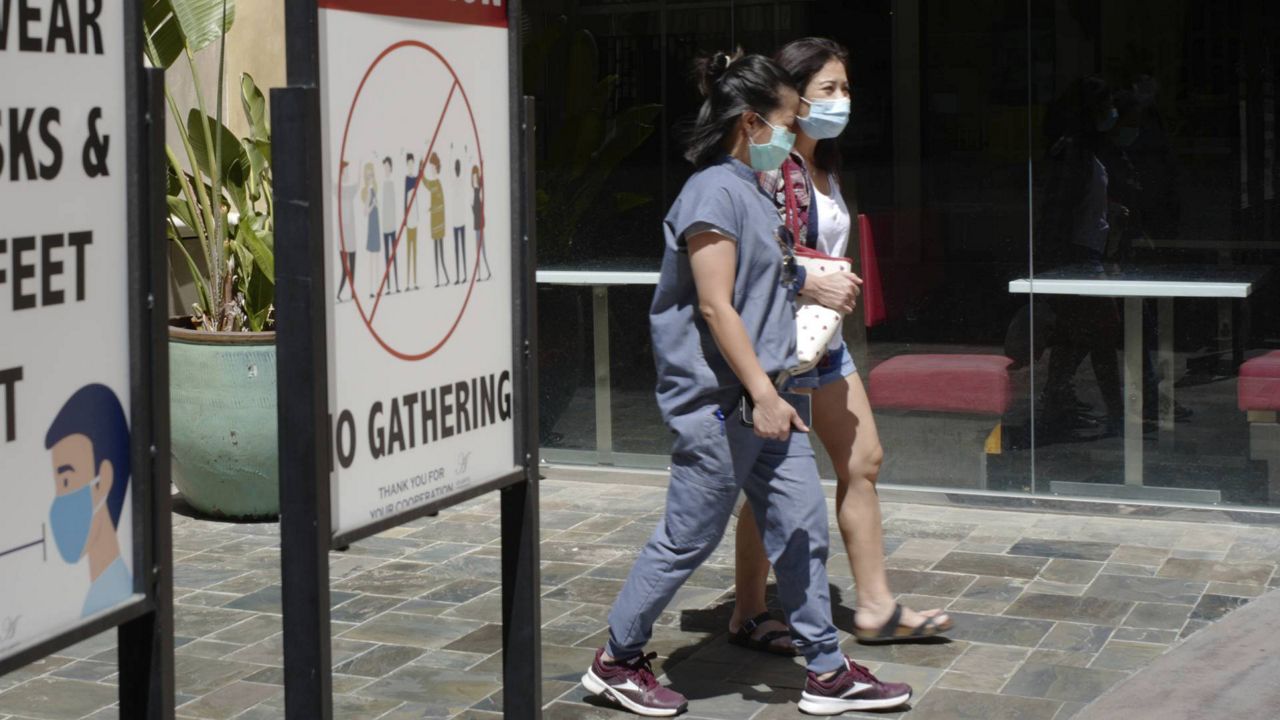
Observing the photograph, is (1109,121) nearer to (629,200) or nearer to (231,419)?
(629,200)

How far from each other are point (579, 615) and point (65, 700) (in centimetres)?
169

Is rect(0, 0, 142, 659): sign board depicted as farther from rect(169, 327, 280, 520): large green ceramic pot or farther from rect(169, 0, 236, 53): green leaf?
rect(169, 0, 236, 53): green leaf

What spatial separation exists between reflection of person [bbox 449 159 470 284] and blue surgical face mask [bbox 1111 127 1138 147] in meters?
4.36

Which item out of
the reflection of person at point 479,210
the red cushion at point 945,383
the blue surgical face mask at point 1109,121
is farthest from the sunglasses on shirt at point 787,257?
the red cushion at point 945,383

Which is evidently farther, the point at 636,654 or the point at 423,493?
the point at 636,654

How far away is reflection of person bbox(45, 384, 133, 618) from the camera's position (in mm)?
2604

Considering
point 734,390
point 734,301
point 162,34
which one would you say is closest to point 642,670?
point 734,390

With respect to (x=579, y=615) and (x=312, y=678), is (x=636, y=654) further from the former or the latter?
(x=312, y=678)

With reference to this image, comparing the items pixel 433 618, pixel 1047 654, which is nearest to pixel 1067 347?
pixel 1047 654

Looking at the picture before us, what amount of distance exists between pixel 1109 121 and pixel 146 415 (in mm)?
5326

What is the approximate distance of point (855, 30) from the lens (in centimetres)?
758

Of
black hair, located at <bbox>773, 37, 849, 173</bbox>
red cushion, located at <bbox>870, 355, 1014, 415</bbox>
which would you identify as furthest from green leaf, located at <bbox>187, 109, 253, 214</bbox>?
black hair, located at <bbox>773, 37, 849, 173</bbox>

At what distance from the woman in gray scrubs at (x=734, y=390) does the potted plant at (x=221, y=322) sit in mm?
2931

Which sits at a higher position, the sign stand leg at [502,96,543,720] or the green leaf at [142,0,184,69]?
the green leaf at [142,0,184,69]
